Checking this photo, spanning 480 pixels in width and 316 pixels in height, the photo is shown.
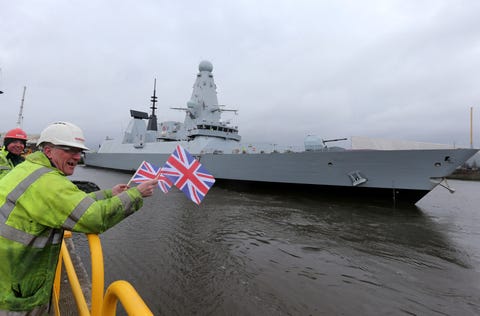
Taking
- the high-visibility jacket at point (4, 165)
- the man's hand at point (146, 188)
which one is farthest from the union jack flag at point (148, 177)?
the high-visibility jacket at point (4, 165)

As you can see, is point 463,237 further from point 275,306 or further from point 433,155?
point 275,306

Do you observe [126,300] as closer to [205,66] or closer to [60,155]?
[60,155]

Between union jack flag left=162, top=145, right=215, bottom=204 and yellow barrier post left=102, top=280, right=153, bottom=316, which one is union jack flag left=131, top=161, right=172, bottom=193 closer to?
union jack flag left=162, top=145, right=215, bottom=204

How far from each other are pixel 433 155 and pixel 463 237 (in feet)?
10.9

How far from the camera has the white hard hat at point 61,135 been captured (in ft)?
3.83

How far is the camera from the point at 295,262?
14.7 ft

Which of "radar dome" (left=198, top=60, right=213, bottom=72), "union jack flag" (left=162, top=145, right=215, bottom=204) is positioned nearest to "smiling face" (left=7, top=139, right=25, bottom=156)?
"union jack flag" (left=162, top=145, right=215, bottom=204)

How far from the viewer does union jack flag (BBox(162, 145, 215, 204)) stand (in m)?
2.22

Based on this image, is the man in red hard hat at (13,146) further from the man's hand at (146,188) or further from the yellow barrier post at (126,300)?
the yellow barrier post at (126,300)

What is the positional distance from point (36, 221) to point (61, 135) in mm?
392

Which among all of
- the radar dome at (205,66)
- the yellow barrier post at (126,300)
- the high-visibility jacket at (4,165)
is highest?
the radar dome at (205,66)

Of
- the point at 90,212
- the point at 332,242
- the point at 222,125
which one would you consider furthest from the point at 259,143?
the point at 90,212

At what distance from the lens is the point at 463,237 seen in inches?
251

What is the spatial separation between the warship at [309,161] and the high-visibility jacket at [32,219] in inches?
395
